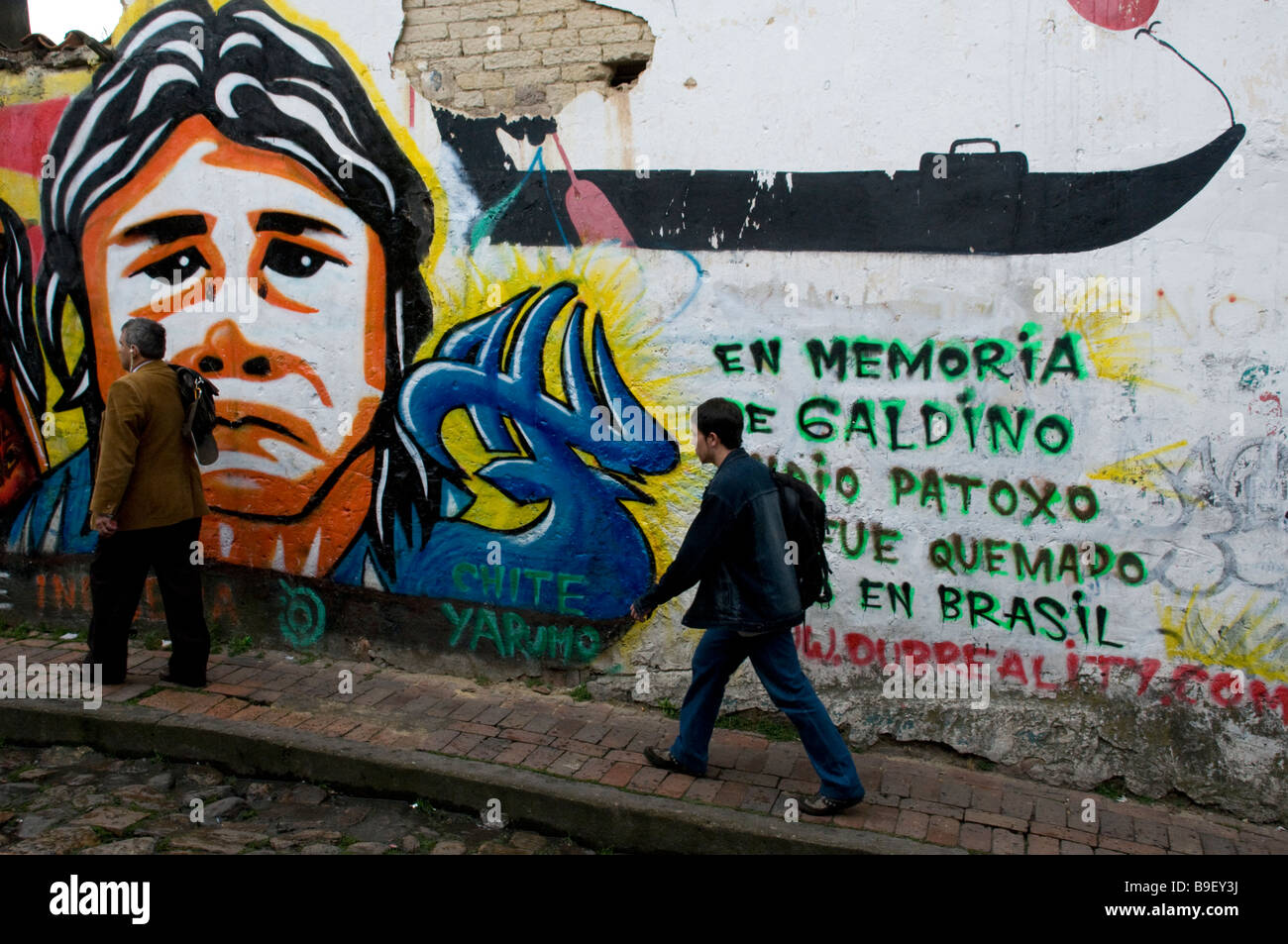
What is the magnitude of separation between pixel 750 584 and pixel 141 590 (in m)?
3.19

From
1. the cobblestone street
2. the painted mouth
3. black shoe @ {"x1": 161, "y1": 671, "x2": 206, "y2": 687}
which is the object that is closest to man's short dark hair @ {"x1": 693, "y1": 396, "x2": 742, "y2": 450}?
the cobblestone street

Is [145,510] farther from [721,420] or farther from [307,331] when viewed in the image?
[721,420]

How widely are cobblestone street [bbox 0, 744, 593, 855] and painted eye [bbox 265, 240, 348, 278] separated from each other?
263 cm

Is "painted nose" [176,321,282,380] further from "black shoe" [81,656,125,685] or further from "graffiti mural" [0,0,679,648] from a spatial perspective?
"black shoe" [81,656,125,685]

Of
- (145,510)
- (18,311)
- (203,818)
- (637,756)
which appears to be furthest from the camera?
(18,311)

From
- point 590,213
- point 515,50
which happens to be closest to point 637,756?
point 590,213

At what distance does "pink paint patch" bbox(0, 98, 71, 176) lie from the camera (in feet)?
20.1

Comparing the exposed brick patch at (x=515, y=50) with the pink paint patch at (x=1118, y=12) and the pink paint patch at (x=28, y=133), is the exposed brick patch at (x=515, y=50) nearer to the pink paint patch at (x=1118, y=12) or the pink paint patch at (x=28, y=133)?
the pink paint patch at (x=1118, y=12)

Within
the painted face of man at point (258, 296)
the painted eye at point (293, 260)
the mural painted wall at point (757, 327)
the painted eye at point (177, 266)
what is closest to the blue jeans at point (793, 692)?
the mural painted wall at point (757, 327)

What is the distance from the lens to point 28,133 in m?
6.21

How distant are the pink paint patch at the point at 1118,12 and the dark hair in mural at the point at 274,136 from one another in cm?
324
